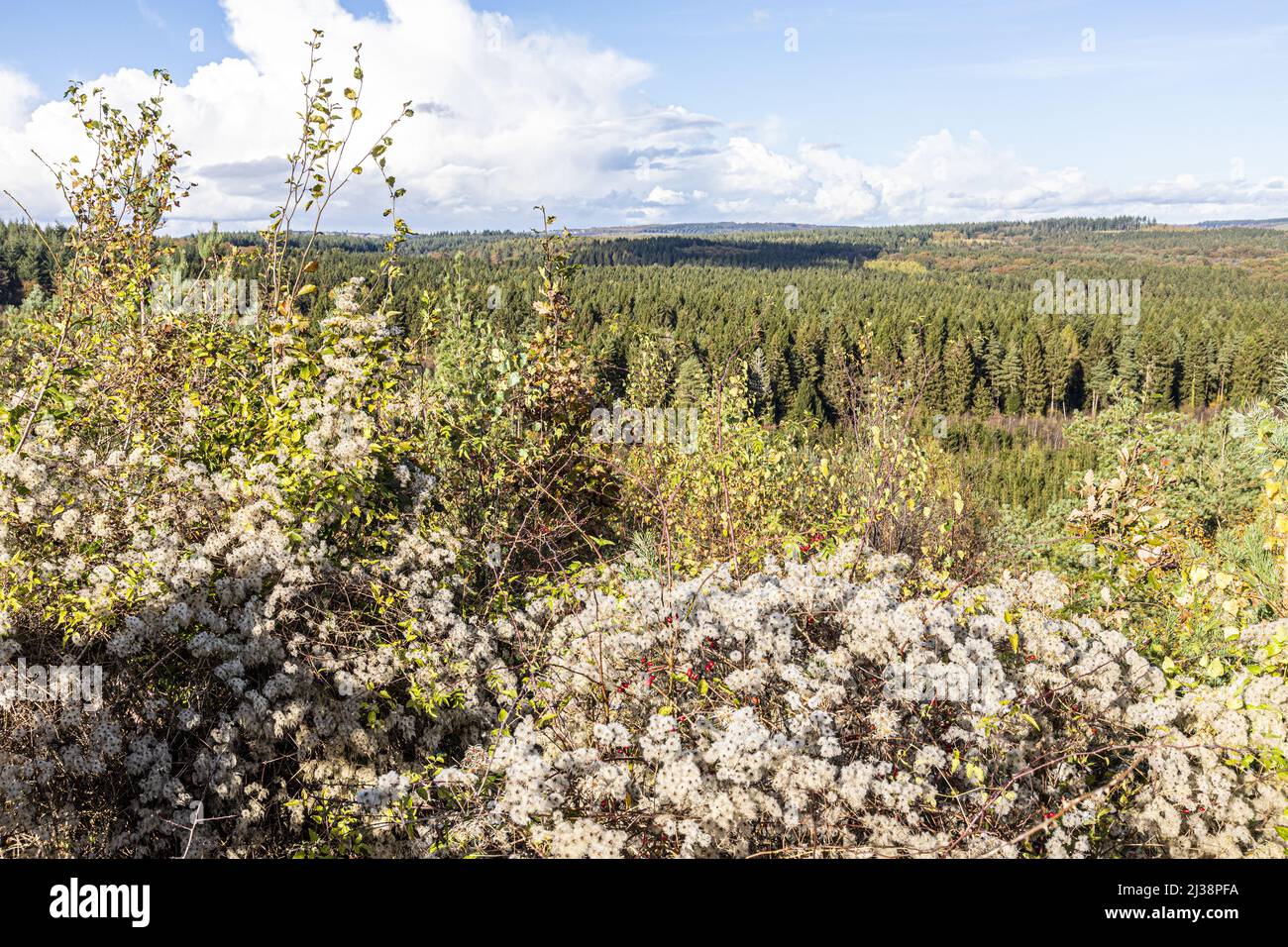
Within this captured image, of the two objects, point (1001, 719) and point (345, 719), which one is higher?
point (1001, 719)

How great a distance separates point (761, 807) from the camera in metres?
2.99

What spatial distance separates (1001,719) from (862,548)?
4.75 ft

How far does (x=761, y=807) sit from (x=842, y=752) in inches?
16.6

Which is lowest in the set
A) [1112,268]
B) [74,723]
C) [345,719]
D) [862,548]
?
[345,719]

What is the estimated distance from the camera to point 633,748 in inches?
133

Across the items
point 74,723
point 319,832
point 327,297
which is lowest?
point 319,832

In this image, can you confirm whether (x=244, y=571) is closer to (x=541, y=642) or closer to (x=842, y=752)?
(x=541, y=642)
